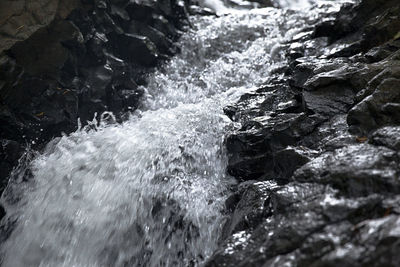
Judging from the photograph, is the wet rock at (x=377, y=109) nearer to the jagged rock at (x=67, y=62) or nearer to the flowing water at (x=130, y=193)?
the flowing water at (x=130, y=193)

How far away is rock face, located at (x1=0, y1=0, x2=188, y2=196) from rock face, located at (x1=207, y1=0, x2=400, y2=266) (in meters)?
3.52

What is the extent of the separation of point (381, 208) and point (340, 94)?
2.78 m

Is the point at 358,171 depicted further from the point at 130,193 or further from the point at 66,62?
the point at 66,62

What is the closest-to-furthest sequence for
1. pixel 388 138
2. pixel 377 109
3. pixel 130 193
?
1. pixel 388 138
2. pixel 377 109
3. pixel 130 193

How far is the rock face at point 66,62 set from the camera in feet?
21.6

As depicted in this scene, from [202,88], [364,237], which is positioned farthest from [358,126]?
[202,88]

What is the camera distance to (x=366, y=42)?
21.8 ft

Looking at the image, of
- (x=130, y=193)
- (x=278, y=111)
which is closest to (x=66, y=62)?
(x=130, y=193)

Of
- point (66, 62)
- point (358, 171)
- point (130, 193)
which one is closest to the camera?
point (358, 171)

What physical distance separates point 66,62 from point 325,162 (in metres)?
6.29

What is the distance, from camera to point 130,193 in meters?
5.71

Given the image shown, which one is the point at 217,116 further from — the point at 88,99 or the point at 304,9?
the point at 304,9

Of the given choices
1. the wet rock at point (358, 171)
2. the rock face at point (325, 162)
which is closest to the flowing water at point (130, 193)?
the rock face at point (325, 162)

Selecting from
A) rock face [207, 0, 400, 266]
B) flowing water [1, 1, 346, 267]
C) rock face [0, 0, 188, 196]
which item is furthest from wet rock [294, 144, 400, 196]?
rock face [0, 0, 188, 196]
